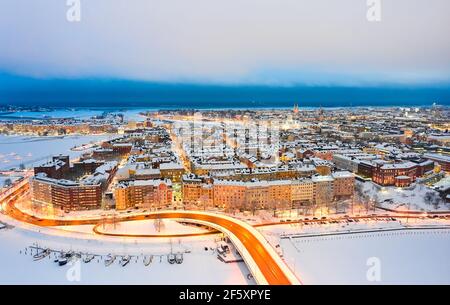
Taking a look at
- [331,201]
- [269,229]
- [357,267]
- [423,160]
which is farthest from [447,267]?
[423,160]

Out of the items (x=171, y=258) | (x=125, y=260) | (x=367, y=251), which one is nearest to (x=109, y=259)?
(x=125, y=260)

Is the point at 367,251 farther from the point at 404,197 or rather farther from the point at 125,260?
the point at 404,197

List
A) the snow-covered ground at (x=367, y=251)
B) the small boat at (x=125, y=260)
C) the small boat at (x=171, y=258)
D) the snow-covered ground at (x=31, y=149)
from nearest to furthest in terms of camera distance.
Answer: the snow-covered ground at (x=367, y=251)
the small boat at (x=125, y=260)
the small boat at (x=171, y=258)
the snow-covered ground at (x=31, y=149)

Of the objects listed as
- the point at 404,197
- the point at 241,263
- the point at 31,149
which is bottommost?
the point at 241,263

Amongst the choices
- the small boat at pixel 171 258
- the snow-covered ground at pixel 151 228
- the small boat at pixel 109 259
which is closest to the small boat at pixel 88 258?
the small boat at pixel 109 259

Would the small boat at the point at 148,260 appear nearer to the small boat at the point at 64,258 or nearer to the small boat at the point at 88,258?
the small boat at the point at 88,258

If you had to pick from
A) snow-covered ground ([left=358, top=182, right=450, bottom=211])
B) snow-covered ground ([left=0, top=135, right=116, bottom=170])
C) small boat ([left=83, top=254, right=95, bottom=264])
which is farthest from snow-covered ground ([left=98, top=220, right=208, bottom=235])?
snow-covered ground ([left=0, top=135, right=116, bottom=170])

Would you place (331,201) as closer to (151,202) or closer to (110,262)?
(151,202)
